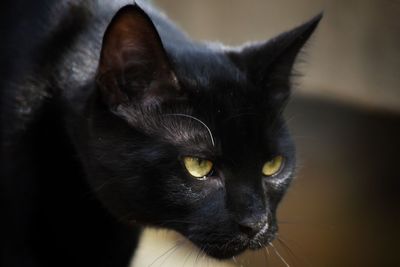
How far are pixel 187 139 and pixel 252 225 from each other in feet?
0.63

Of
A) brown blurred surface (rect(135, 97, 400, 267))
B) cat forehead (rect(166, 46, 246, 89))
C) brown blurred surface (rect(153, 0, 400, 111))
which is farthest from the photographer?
brown blurred surface (rect(135, 97, 400, 267))

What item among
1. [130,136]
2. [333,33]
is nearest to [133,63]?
[130,136]

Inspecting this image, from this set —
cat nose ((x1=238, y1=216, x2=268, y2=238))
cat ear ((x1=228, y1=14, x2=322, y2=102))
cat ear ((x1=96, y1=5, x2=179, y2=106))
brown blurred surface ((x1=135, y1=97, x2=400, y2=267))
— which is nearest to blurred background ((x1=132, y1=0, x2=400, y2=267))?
brown blurred surface ((x1=135, y1=97, x2=400, y2=267))

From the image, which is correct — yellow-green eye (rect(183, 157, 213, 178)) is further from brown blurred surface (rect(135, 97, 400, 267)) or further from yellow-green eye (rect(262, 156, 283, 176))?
brown blurred surface (rect(135, 97, 400, 267))

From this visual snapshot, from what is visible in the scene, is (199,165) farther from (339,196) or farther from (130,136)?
(339,196)

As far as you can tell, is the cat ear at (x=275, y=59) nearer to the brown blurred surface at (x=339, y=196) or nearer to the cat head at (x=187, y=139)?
the cat head at (x=187, y=139)

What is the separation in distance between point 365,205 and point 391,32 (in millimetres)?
510

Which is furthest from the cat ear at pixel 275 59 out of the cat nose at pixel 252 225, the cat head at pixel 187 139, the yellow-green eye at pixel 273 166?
the cat nose at pixel 252 225

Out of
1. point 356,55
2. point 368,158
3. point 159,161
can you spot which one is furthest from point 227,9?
point 159,161

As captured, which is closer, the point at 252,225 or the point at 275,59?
the point at 252,225

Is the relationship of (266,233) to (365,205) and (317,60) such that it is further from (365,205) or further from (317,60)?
(317,60)

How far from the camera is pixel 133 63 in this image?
1.09m

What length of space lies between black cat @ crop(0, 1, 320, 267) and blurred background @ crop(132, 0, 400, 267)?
213 mm

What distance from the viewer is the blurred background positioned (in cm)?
148
